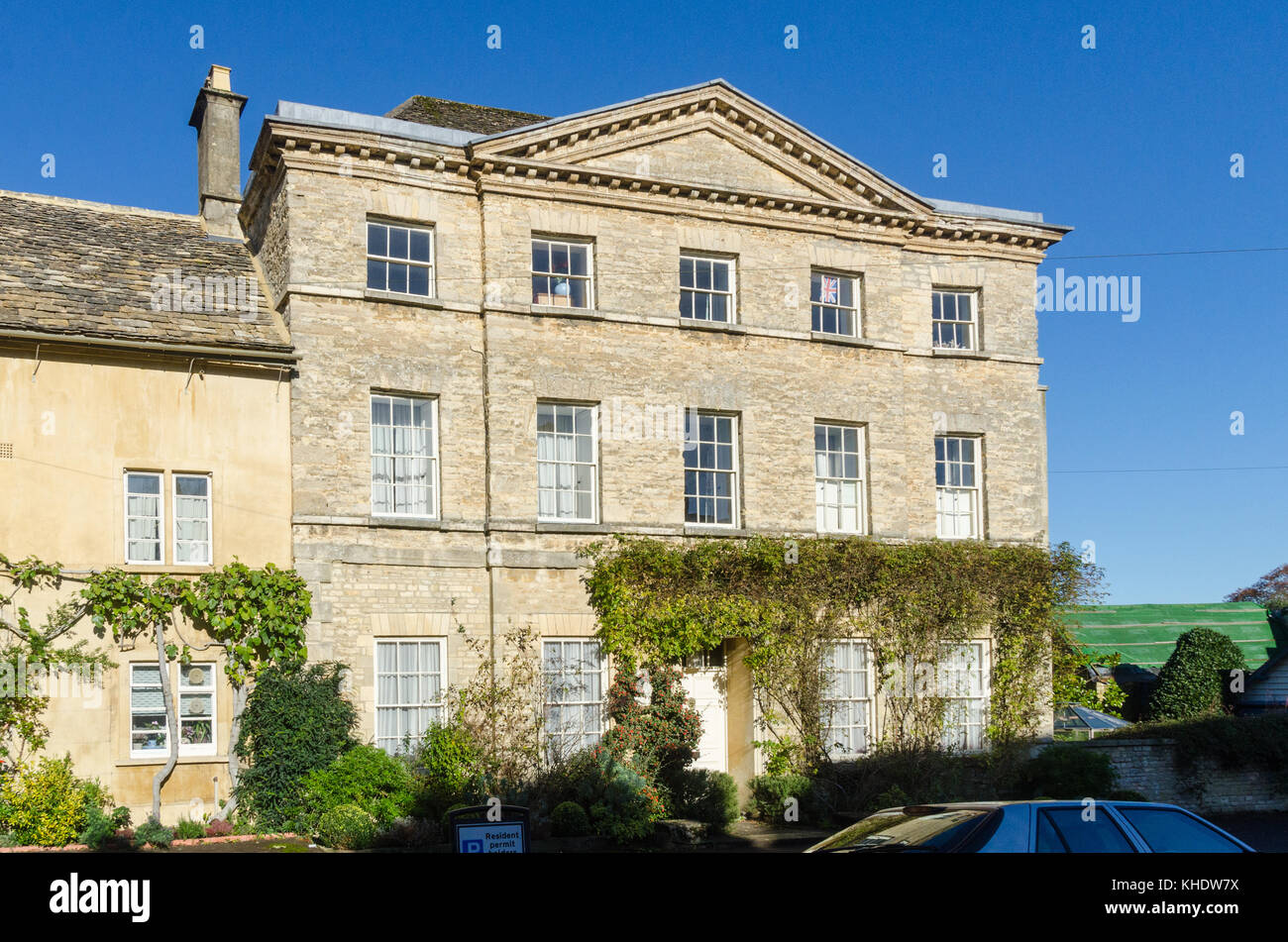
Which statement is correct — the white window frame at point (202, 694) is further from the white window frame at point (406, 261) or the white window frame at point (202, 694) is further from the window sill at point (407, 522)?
the white window frame at point (406, 261)

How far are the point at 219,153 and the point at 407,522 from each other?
29.1ft

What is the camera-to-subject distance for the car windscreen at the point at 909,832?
8.11m

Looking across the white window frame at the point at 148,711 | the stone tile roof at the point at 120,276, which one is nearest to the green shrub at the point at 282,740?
the white window frame at the point at 148,711

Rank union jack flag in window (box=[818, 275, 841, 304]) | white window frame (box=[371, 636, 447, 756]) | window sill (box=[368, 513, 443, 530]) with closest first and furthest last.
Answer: white window frame (box=[371, 636, 447, 756]) → window sill (box=[368, 513, 443, 530]) → union jack flag in window (box=[818, 275, 841, 304])

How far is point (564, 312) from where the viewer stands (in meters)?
21.8

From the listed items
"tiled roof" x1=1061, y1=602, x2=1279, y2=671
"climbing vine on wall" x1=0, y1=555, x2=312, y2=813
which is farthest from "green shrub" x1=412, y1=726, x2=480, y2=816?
"tiled roof" x1=1061, y1=602, x2=1279, y2=671

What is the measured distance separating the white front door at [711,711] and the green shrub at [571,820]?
4316 millimetres

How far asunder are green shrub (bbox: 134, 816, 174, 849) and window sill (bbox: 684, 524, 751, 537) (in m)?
9.65

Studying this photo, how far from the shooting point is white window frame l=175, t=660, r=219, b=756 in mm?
18516

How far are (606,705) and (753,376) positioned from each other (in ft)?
21.9

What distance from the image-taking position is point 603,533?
849 inches

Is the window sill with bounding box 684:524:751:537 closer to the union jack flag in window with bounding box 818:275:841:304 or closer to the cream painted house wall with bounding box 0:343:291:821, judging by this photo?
the union jack flag in window with bounding box 818:275:841:304

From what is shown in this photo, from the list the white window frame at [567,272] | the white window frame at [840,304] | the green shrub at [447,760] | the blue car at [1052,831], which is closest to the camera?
the blue car at [1052,831]
